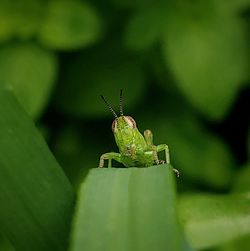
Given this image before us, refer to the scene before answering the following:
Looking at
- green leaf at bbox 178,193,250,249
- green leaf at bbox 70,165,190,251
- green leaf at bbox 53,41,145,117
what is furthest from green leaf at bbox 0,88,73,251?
green leaf at bbox 53,41,145,117

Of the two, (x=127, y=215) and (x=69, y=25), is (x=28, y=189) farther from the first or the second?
(x=69, y=25)

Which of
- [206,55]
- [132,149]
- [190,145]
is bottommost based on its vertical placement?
[190,145]

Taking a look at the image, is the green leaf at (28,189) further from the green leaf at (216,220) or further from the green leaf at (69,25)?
the green leaf at (69,25)

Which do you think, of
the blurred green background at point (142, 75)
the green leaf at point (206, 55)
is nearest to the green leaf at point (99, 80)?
the blurred green background at point (142, 75)

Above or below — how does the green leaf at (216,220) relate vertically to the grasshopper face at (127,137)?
below

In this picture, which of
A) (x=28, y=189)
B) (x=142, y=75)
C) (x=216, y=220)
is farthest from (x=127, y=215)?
(x=142, y=75)

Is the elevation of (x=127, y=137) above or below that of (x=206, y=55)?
below

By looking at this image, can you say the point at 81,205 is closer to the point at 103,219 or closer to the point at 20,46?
the point at 103,219
